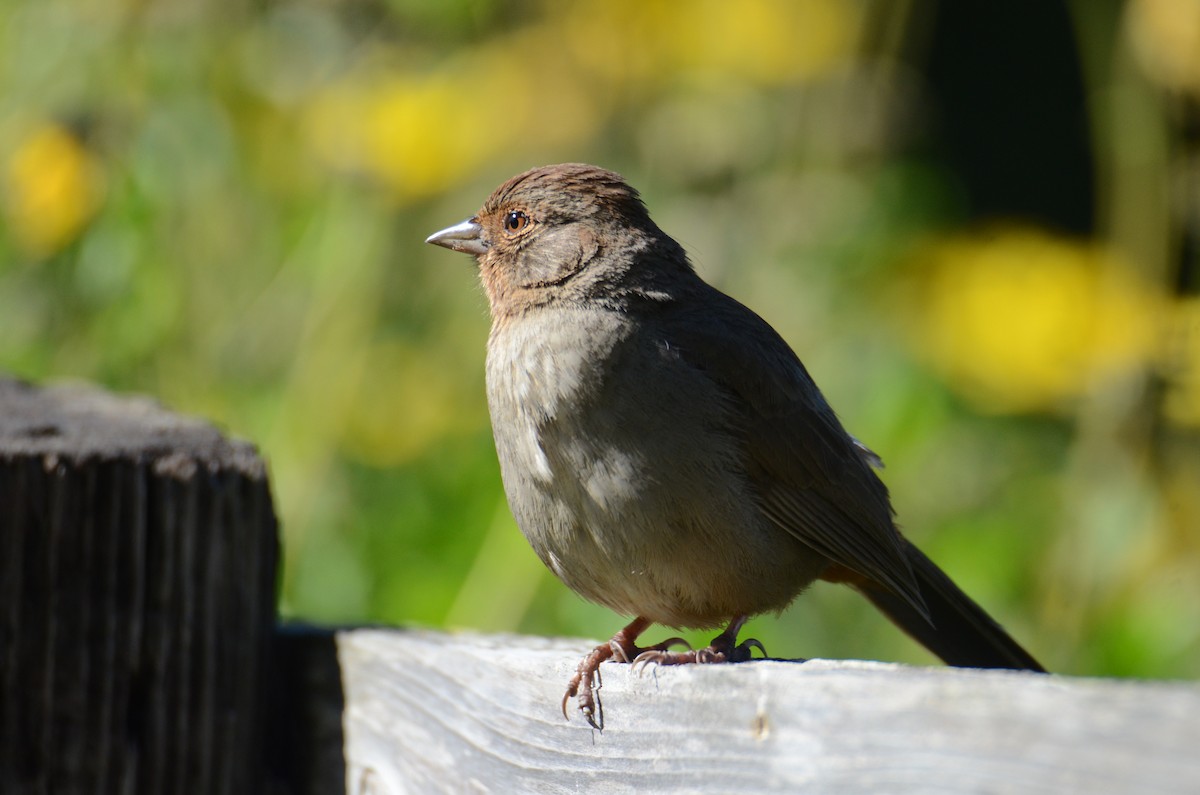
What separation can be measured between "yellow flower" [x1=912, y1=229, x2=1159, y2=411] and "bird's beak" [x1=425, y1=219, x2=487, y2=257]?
194 centimetres

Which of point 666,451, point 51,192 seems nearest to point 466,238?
point 666,451

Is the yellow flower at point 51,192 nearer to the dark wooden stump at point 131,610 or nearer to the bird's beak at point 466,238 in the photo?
the bird's beak at point 466,238

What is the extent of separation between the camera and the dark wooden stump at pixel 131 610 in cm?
248

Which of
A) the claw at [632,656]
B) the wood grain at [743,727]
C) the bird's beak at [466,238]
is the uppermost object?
the bird's beak at [466,238]

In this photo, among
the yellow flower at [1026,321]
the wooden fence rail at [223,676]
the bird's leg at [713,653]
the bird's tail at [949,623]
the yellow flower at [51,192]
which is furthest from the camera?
the yellow flower at [1026,321]

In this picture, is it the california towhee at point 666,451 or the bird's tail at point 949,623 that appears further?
the bird's tail at point 949,623

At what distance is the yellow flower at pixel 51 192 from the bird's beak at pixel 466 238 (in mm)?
1735

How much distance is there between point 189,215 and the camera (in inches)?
218

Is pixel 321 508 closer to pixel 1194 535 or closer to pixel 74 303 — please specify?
pixel 74 303

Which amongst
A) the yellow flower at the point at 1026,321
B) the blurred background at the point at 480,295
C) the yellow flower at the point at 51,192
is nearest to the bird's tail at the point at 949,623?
the blurred background at the point at 480,295

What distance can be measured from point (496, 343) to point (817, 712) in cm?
207

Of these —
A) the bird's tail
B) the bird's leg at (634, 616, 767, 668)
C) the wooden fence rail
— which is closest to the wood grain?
the wooden fence rail

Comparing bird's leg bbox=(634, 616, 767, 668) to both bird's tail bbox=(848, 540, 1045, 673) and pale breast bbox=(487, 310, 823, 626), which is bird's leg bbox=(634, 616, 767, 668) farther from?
bird's tail bbox=(848, 540, 1045, 673)

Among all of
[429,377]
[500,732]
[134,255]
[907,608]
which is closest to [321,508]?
[429,377]
